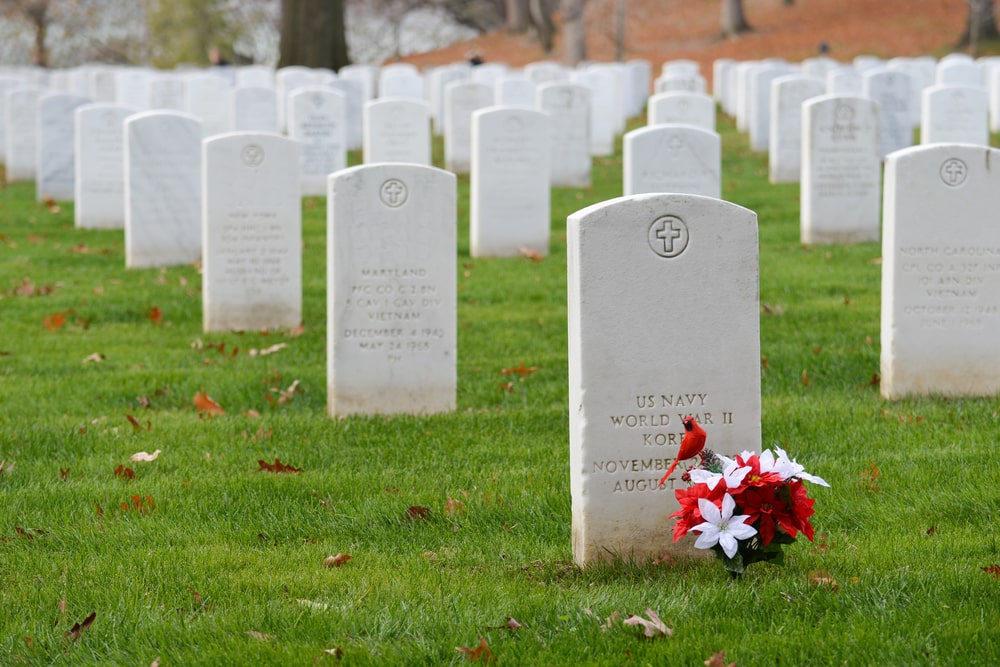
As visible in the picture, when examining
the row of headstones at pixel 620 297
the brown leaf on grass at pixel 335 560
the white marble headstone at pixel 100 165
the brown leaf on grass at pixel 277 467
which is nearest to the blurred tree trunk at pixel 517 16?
the white marble headstone at pixel 100 165

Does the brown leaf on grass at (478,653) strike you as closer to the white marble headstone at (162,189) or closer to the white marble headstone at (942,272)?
the white marble headstone at (942,272)

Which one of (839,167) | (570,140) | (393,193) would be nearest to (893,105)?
(570,140)

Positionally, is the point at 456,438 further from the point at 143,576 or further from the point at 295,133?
→ the point at 295,133

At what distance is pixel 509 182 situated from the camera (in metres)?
12.8

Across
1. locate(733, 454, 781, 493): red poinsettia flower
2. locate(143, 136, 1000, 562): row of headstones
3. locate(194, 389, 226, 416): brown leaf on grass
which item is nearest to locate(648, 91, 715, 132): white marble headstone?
locate(143, 136, 1000, 562): row of headstones

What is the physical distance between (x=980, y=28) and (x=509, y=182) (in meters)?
28.1

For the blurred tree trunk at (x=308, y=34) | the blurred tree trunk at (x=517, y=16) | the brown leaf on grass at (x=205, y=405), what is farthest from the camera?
the blurred tree trunk at (x=517, y=16)

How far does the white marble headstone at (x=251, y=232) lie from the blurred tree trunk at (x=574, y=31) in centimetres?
2503

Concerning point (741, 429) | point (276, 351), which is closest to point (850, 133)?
point (276, 351)

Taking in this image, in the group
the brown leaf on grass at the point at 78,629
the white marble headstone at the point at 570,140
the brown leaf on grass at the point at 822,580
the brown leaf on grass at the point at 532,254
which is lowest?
the brown leaf on grass at the point at 78,629

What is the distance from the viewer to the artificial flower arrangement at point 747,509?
4445mm

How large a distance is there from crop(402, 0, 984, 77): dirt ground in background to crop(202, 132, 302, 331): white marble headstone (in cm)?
2982

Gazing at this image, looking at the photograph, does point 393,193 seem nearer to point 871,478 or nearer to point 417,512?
point 417,512

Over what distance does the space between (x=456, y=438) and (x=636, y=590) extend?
2.34 metres
